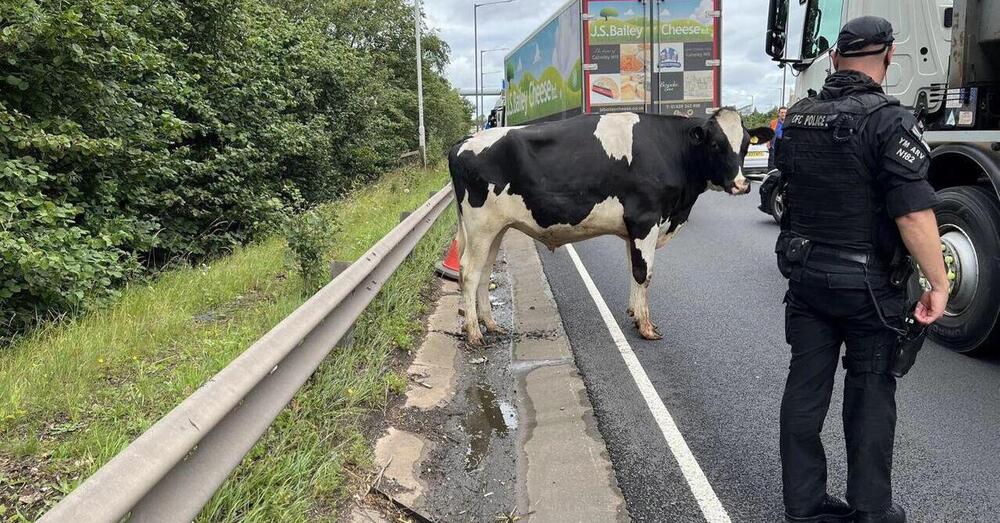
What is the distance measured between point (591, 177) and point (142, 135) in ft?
16.5

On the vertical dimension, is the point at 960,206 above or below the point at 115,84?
below

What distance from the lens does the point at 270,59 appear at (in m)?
12.6

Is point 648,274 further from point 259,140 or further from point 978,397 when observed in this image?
point 259,140

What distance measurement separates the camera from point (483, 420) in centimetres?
423

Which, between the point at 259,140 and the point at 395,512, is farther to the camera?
the point at 259,140

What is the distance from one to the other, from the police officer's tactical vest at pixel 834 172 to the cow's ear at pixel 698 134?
2.63m

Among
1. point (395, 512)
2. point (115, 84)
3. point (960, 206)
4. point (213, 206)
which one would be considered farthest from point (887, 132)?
point (213, 206)

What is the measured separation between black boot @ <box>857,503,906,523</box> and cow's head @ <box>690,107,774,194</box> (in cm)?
328

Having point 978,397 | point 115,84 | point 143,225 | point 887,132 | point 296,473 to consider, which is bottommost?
point 978,397

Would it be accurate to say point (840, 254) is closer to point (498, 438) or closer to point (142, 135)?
point (498, 438)

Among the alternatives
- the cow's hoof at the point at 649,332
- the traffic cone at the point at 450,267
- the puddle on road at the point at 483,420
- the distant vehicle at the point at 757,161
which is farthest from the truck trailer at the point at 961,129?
the distant vehicle at the point at 757,161

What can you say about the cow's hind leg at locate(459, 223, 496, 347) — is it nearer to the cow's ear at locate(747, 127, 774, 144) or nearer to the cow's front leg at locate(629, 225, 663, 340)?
the cow's front leg at locate(629, 225, 663, 340)

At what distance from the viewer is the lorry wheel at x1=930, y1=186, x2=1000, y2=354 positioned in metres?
4.70

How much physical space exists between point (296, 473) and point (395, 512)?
47 cm
